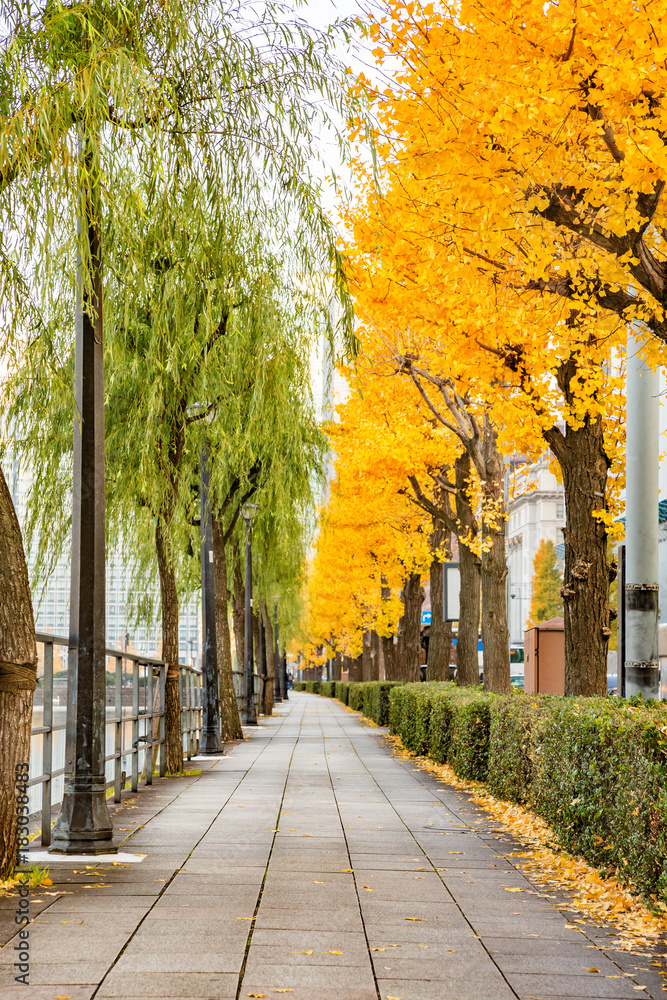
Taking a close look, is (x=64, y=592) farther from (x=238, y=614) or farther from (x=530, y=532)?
(x=530, y=532)

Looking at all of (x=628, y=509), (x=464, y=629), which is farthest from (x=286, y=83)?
(x=464, y=629)

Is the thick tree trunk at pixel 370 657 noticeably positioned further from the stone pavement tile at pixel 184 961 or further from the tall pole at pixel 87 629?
the stone pavement tile at pixel 184 961

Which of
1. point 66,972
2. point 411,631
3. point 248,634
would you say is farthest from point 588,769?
point 411,631

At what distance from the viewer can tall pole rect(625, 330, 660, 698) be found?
9.88 metres

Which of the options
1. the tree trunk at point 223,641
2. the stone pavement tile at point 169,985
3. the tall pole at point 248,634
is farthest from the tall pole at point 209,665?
the stone pavement tile at point 169,985

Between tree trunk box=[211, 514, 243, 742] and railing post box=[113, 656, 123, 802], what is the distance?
9.79 metres

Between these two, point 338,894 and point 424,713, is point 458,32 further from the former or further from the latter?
point 424,713

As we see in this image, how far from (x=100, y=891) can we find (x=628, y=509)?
5951 millimetres

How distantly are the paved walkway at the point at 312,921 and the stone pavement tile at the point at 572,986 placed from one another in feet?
0.04

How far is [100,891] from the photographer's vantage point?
20.9 ft

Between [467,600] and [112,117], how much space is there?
46.0 feet

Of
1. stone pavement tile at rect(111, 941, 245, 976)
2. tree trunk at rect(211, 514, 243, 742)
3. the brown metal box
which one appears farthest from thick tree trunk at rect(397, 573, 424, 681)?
stone pavement tile at rect(111, 941, 245, 976)

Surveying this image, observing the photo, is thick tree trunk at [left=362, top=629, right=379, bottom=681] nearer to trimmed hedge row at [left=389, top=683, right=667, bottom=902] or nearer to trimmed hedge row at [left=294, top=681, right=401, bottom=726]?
trimmed hedge row at [left=294, top=681, right=401, bottom=726]

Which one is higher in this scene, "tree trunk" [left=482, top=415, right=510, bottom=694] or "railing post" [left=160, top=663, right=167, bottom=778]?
"tree trunk" [left=482, top=415, right=510, bottom=694]
